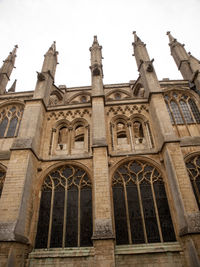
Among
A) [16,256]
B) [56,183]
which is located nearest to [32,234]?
[16,256]

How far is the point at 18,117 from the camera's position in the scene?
497 inches

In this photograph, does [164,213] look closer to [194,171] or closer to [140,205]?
[140,205]

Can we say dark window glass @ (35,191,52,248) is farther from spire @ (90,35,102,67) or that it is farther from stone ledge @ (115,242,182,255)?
spire @ (90,35,102,67)

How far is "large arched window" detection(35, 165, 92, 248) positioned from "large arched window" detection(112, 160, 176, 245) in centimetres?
139

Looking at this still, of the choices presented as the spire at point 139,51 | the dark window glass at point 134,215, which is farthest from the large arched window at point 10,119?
the spire at point 139,51

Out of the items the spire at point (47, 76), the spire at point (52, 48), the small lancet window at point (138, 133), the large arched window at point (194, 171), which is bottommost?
the large arched window at point (194, 171)

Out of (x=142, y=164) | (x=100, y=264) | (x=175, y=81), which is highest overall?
(x=175, y=81)

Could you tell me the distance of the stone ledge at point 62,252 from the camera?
7051 mm

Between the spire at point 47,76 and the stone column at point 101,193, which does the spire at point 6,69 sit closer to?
the spire at point 47,76

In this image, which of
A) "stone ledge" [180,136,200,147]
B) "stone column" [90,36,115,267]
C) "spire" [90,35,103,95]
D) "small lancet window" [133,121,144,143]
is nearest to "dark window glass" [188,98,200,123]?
"stone ledge" [180,136,200,147]

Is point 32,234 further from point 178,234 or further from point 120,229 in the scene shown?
point 178,234

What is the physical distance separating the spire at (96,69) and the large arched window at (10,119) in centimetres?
571

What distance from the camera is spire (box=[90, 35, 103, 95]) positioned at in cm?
1221

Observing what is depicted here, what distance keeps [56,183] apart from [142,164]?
457 centimetres
